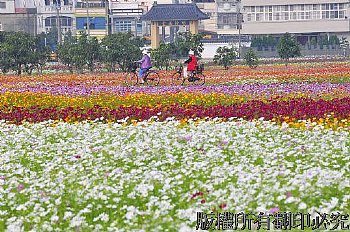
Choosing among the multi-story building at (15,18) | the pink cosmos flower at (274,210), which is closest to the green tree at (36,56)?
the pink cosmos flower at (274,210)

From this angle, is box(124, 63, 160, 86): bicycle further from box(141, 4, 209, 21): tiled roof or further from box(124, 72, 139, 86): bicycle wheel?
box(141, 4, 209, 21): tiled roof

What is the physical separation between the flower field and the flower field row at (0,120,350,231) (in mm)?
14

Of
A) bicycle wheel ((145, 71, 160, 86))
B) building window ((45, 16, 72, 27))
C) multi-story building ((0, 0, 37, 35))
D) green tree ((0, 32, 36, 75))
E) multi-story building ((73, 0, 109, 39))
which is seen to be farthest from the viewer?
building window ((45, 16, 72, 27))

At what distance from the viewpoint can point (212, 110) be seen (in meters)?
15.2

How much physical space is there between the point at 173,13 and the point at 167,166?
61.7 metres

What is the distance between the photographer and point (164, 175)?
9.30 m

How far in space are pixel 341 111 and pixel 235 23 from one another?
276 ft

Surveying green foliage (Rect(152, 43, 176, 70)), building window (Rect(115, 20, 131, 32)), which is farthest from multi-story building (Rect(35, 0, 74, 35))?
green foliage (Rect(152, 43, 176, 70))

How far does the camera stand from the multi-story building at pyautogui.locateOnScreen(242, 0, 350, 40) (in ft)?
232

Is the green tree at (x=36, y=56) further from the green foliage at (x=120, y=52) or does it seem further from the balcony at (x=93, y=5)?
the balcony at (x=93, y=5)

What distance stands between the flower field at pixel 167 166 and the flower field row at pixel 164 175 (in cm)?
1

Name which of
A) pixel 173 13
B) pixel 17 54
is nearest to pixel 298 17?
pixel 173 13

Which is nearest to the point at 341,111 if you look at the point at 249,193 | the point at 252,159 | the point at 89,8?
the point at 252,159

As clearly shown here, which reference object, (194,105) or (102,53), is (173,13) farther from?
(194,105)
